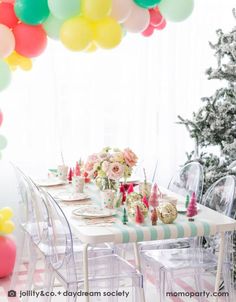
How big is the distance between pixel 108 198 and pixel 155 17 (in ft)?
3.81

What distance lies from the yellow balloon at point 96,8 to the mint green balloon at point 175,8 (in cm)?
37

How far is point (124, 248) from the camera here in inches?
153

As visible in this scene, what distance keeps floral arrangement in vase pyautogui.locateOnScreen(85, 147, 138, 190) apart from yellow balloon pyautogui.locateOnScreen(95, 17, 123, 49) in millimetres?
599

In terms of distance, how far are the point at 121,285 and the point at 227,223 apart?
4.02 feet

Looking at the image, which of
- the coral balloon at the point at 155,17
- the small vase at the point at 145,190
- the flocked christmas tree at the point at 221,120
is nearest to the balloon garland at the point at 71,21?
the coral balloon at the point at 155,17

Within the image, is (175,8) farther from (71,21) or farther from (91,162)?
(91,162)

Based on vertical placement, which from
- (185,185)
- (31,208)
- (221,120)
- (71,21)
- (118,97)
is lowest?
(31,208)

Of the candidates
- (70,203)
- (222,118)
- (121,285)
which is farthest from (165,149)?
(70,203)

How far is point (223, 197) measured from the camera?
3309 mm

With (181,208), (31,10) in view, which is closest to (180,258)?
(181,208)

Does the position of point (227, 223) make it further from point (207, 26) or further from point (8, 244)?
point (207, 26)

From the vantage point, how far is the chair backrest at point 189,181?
3.70 metres

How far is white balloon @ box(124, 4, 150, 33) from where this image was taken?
3.21 meters

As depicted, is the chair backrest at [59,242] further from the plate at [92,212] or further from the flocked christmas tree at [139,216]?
the flocked christmas tree at [139,216]
